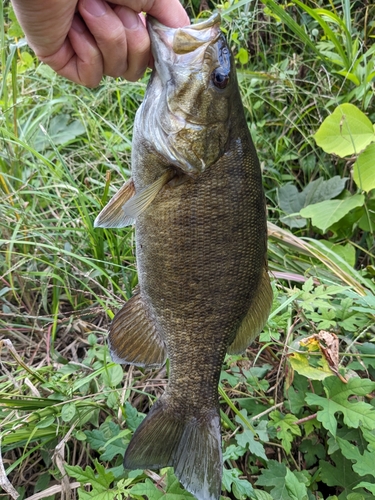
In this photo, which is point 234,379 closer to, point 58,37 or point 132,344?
point 132,344

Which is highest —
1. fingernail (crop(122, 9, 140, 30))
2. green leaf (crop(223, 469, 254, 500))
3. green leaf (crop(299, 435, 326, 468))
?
fingernail (crop(122, 9, 140, 30))

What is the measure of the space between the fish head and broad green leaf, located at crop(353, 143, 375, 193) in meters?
1.21

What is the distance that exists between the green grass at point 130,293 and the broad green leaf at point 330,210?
0.45ft

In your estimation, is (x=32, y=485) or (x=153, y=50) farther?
(x=32, y=485)

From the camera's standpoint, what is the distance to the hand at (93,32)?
1383 millimetres

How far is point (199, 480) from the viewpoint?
1.35 m

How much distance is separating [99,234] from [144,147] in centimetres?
84

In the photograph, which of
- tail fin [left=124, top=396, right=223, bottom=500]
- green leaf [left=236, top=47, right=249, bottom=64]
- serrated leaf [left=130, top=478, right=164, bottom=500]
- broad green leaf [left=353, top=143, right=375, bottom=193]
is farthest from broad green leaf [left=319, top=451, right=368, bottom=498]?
green leaf [left=236, top=47, right=249, bottom=64]

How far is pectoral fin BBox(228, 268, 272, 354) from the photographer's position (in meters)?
1.56

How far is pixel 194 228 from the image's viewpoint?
142 cm

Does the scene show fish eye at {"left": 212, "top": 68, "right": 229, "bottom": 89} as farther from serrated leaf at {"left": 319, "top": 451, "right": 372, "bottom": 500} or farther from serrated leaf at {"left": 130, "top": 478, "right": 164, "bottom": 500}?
serrated leaf at {"left": 319, "top": 451, "right": 372, "bottom": 500}

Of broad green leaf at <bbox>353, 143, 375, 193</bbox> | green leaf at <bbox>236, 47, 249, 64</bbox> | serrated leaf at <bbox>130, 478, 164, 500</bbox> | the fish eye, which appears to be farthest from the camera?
green leaf at <bbox>236, 47, 249, 64</bbox>

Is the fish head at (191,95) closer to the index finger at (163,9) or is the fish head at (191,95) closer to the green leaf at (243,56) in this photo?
the index finger at (163,9)

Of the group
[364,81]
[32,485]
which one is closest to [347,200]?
[364,81]
